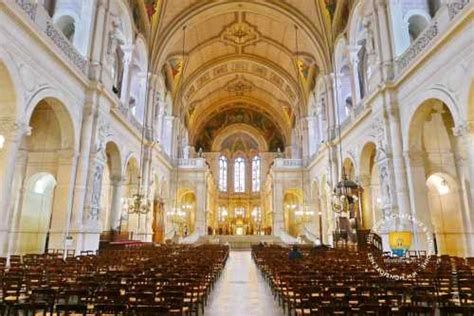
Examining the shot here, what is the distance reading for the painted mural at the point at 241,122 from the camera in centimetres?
3831

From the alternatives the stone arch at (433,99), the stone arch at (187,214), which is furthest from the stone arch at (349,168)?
the stone arch at (187,214)

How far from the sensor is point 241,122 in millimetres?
39031

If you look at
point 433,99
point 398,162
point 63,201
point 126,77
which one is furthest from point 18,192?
point 433,99

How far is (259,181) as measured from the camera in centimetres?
4125

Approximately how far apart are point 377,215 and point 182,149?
20.1 m

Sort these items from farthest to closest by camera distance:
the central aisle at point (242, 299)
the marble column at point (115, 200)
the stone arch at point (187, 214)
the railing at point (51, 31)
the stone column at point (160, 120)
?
the stone arch at point (187, 214) → the stone column at point (160, 120) → the marble column at point (115, 200) → the railing at point (51, 31) → the central aisle at point (242, 299)

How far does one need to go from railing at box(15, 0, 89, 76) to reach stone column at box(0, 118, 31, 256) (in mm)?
3102

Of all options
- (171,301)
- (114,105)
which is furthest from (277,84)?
(171,301)

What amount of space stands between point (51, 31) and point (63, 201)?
5506 millimetres

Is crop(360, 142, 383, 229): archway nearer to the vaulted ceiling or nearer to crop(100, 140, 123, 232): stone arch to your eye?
the vaulted ceiling

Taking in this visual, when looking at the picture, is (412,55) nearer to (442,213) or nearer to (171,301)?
(442,213)

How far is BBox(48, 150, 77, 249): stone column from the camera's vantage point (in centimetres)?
1088

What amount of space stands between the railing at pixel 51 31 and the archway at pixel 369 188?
12481 millimetres

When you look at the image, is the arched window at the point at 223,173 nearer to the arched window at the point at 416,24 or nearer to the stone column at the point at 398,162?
the arched window at the point at 416,24
